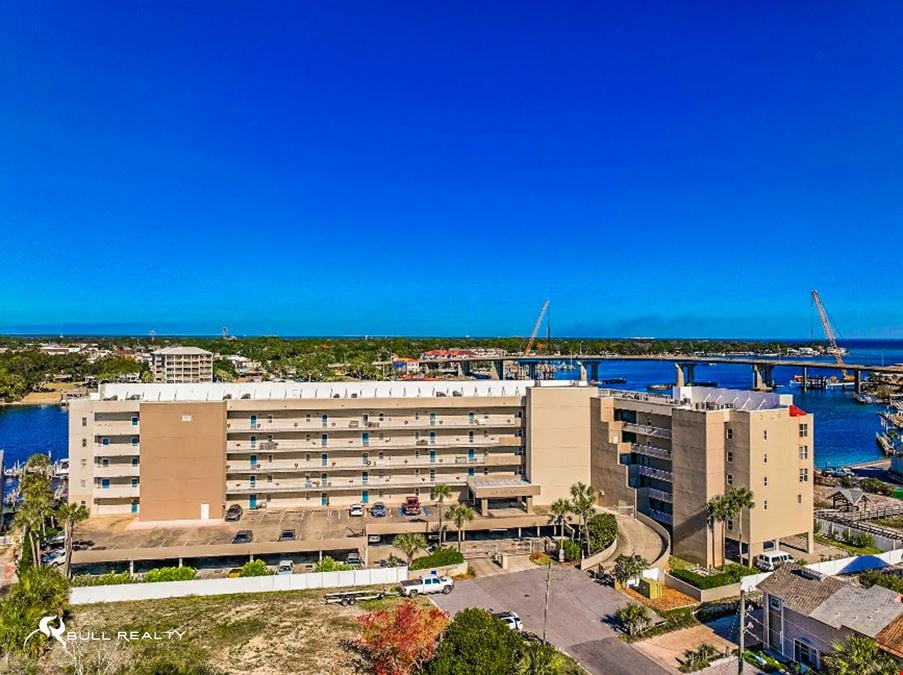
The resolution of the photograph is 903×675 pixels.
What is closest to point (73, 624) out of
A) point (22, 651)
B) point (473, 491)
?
point (22, 651)

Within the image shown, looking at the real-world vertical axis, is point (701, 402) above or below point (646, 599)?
above

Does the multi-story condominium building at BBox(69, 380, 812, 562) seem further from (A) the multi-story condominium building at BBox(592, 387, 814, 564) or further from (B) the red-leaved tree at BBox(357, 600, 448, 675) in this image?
(B) the red-leaved tree at BBox(357, 600, 448, 675)

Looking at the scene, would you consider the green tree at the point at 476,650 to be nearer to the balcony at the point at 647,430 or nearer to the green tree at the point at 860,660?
the green tree at the point at 860,660

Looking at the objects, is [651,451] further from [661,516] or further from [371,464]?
[371,464]

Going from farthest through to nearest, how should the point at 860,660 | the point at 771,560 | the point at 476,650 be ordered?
the point at 771,560
the point at 476,650
the point at 860,660

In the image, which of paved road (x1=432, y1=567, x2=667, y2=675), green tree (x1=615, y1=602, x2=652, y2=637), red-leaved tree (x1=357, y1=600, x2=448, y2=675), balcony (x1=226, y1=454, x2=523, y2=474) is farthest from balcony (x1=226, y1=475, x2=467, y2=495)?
red-leaved tree (x1=357, y1=600, x2=448, y2=675)

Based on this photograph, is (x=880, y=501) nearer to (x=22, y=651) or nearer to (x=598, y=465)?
(x=598, y=465)

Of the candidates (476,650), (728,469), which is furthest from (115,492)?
(728,469)

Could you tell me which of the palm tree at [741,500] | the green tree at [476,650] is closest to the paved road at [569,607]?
the green tree at [476,650]
